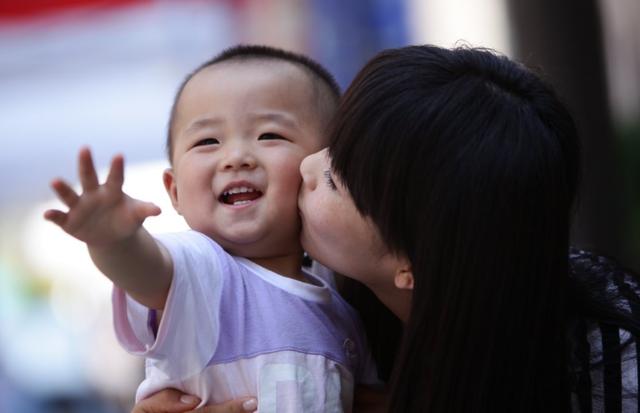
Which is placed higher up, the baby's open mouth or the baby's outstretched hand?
the baby's open mouth

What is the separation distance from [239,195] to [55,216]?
51 centimetres

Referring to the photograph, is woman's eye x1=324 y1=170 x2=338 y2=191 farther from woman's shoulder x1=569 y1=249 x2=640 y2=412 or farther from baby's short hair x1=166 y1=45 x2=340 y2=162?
woman's shoulder x1=569 y1=249 x2=640 y2=412

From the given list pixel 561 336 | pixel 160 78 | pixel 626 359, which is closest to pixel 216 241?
pixel 561 336

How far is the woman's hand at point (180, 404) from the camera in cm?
160

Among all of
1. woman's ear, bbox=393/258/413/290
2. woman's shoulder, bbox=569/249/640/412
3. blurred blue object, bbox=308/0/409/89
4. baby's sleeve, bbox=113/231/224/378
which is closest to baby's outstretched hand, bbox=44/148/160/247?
baby's sleeve, bbox=113/231/224/378

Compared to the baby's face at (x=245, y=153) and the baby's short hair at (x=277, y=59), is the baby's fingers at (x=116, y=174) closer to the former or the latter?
the baby's face at (x=245, y=153)

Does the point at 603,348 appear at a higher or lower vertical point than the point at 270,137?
lower

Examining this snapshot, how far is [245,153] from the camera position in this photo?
1711mm

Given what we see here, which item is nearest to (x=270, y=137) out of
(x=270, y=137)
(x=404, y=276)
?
(x=270, y=137)

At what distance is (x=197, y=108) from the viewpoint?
1.78 metres

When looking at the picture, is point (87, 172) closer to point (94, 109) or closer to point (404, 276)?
point (404, 276)

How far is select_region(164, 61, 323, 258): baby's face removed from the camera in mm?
1705

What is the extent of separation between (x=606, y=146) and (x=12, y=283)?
3.93 m

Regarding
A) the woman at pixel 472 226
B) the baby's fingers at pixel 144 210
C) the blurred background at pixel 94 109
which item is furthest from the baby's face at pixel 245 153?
the blurred background at pixel 94 109
